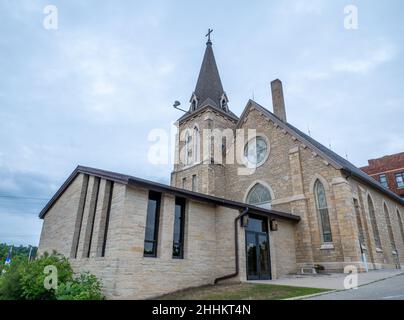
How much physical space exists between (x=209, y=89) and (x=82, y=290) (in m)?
22.0

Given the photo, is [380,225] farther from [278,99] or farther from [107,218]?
[107,218]

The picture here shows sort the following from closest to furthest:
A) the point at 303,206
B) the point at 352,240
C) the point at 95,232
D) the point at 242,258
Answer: the point at 95,232 → the point at 242,258 → the point at 352,240 → the point at 303,206

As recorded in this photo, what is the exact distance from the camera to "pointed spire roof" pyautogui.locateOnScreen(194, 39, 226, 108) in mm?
26484

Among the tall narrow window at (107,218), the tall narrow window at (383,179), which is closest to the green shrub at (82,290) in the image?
the tall narrow window at (107,218)

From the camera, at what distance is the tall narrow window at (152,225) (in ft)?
33.1

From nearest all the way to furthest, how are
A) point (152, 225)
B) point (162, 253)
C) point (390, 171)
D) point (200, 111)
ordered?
point (162, 253) < point (152, 225) < point (200, 111) < point (390, 171)

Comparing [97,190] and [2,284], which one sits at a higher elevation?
[97,190]

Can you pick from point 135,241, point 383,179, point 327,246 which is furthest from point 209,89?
point 383,179

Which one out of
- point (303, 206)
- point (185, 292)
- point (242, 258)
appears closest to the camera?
point (185, 292)

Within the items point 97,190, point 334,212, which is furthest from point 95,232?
point 334,212

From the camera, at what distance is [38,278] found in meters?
8.57

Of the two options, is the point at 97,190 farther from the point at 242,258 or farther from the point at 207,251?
the point at 242,258

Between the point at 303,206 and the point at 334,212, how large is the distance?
1.64 meters
